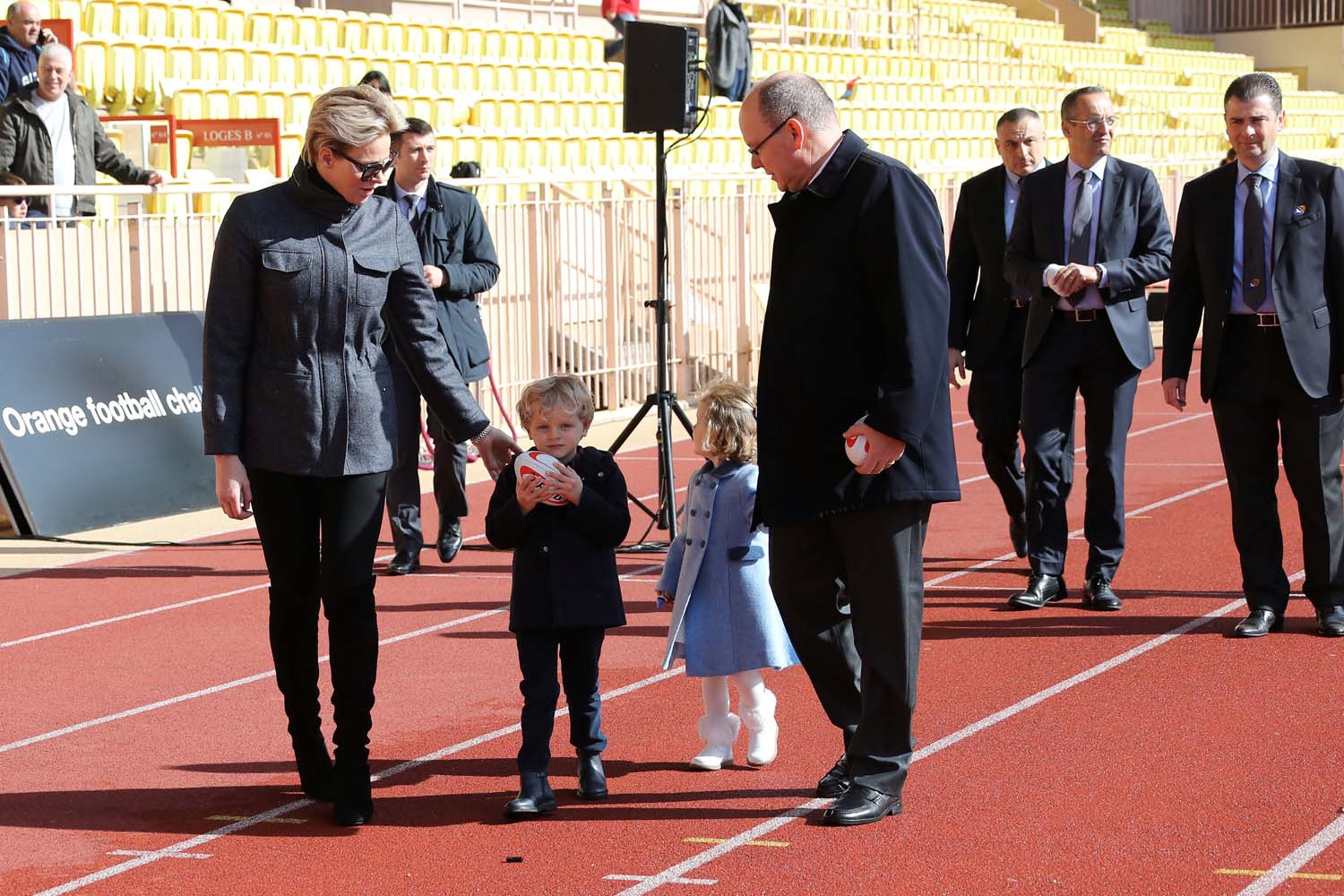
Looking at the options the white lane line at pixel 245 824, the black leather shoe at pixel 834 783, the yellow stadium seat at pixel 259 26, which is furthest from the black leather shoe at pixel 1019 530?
the yellow stadium seat at pixel 259 26

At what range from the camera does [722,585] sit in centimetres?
550

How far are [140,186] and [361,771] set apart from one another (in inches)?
276

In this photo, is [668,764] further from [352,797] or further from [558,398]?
[558,398]

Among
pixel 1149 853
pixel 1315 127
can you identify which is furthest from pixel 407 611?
pixel 1315 127

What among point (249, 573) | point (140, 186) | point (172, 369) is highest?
point (140, 186)

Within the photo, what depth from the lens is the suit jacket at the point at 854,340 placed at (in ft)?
15.2

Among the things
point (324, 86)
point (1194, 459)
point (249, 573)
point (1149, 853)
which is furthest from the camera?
point (324, 86)

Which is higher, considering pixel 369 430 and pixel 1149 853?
pixel 369 430

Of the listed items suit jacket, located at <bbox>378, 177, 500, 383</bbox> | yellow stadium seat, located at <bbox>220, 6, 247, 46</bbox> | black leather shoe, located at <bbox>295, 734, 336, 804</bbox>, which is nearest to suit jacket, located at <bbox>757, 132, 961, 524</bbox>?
black leather shoe, located at <bbox>295, 734, 336, 804</bbox>

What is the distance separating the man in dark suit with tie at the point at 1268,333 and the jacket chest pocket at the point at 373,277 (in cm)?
322

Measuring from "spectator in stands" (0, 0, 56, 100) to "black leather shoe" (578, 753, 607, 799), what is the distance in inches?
373

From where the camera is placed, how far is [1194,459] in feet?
40.9

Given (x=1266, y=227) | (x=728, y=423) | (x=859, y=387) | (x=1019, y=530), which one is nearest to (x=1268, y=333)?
(x=1266, y=227)

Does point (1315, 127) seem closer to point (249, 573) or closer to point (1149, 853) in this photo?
point (249, 573)
